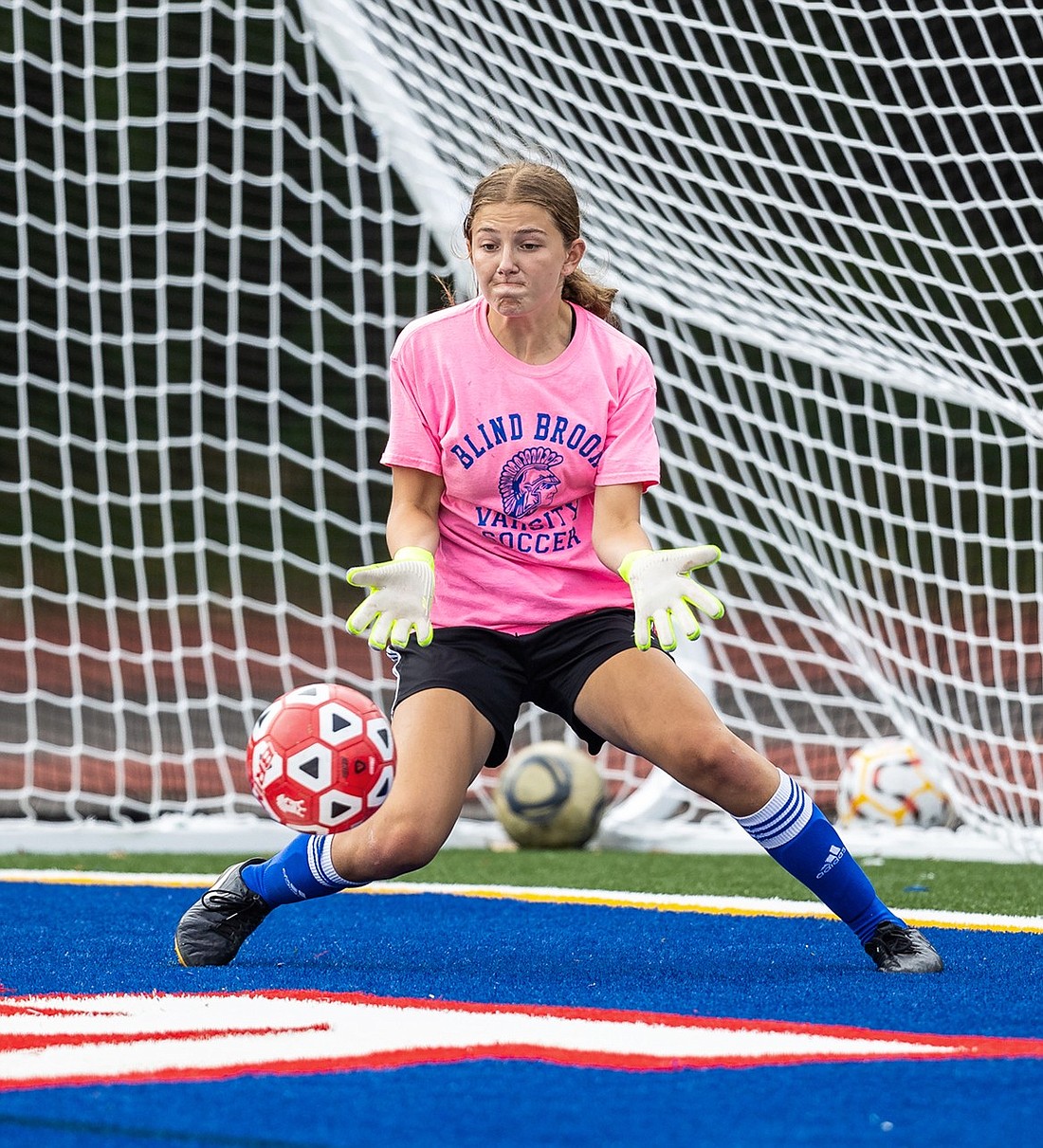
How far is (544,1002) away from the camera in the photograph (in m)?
3.02

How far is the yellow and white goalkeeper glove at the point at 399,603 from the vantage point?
3379 mm

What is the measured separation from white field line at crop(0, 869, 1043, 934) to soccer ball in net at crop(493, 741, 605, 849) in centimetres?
103

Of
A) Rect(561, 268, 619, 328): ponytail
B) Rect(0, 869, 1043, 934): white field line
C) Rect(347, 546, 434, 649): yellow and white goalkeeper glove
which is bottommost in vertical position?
Rect(0, 869, 1043, 934): white field line

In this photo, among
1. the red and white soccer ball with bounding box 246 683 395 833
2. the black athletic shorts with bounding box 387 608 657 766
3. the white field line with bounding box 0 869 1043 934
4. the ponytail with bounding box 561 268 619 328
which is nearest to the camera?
the red and white soccer ball with bounding box 246 683 395 833

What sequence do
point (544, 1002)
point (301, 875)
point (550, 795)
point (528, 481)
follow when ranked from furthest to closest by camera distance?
point (550, 795) → point (528, 481) → point (301, 875) → point (544, 1002)

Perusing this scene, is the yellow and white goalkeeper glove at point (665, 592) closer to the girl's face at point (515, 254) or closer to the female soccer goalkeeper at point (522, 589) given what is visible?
the female soccer goalkeeper at point (522, 589)

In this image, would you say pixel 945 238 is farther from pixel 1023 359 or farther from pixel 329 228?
pixel 329 228

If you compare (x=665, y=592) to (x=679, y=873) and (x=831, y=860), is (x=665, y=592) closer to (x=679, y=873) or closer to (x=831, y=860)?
(x=831, y=860)

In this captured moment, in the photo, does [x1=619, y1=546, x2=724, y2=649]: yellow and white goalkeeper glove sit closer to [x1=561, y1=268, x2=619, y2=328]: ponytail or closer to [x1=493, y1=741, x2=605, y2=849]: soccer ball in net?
[x1=561, y1=268, x2=619, y2=328]: ponytail

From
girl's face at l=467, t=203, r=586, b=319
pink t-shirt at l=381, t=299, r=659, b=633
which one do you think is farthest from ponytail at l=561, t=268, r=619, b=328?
girl's face at l=467, t=203, r=586, b=319

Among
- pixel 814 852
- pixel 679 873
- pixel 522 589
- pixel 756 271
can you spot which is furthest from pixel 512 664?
pixel 756 271

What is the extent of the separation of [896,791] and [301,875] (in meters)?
3.77

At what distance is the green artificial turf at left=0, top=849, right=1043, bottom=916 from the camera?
16.6 ft

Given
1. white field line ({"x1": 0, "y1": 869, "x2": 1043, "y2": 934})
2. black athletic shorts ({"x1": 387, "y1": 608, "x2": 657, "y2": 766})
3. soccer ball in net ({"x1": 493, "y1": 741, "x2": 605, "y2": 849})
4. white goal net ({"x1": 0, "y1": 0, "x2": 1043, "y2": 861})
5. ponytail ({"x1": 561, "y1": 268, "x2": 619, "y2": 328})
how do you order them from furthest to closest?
1. soccer ball in net ({"x1": 493, "y1": 741, "x2": 605, "y2": 849})
2. white goal net ({"x1": 0, "y1": 0, "x2": 1043, "y2": 861})
3. white field line ({"x1": 0, "y1": 869, "x2": 1043, "y2": 934})
4. ponytail ({"x1": 561, "y1": 268, "x2": 619, "y2": 328})
5. black athletic shorts ({"x1": 387, "y1": 608, "x2": 657, "y2": 766})
